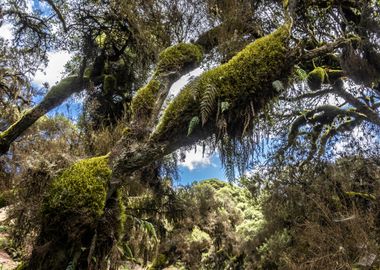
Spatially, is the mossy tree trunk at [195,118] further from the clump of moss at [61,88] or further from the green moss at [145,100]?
the clump of moss at [61,88]

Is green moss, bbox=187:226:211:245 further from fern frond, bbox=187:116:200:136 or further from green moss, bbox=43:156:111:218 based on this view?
fern frond, bbox=187:116:200:136

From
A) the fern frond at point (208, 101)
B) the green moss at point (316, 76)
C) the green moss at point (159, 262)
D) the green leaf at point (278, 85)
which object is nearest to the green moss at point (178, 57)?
the fern frond at point (208, 101)

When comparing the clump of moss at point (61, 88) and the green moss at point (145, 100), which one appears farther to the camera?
the clump of moss at point (61, 88)

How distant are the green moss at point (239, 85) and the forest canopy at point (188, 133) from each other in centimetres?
2

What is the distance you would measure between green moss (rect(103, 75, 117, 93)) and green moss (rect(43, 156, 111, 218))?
18.4ft

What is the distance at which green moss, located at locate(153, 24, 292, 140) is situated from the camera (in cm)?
475

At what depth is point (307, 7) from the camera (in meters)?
8.16

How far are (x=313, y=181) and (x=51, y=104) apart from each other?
8.08m

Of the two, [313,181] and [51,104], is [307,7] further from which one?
[51,104]

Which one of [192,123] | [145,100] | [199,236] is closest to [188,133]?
[192,123]

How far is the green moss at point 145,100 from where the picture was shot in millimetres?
5348

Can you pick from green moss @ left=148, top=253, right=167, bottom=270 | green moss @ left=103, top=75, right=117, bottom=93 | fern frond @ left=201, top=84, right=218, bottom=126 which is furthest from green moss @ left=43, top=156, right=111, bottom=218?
green moss @ left=148, top=253, right=167, bottom=270

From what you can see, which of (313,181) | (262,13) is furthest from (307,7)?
(313,181)

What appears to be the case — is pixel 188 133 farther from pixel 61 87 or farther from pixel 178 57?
pixel 61 87
